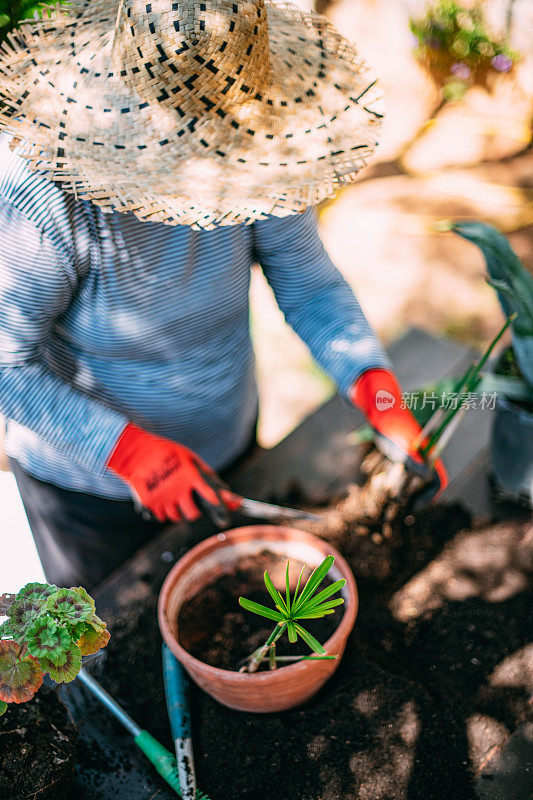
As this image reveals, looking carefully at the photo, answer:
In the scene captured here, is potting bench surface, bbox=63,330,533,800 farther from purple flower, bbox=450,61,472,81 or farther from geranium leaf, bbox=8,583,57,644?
purple flower, bbox=450,61,472,81

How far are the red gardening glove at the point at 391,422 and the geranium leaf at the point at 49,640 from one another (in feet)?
2.44

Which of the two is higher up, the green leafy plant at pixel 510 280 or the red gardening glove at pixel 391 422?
the green leafy plant at pixel 510 280

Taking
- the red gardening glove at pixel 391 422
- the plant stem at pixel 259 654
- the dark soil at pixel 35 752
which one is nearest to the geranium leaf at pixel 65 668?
the dark soil at pixel 35 752

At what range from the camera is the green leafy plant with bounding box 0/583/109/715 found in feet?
2.69

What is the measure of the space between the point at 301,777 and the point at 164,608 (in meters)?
0.32

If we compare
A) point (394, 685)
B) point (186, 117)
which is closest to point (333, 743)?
point (394, 685)

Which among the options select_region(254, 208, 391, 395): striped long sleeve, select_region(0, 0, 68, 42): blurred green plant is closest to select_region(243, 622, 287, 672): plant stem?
select_region(254, 208, 391, 395): striped long sleeve

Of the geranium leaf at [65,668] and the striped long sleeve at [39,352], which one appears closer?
the geranium leaf at [65,668]

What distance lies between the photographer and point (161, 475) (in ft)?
4.33

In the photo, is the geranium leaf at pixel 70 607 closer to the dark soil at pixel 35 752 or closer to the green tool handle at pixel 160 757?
the dark soil at pixel 35 752

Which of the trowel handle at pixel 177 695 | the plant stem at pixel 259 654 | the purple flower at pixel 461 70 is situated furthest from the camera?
the purple flower at pixel 461 70

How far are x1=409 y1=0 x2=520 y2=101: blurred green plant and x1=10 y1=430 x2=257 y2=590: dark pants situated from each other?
4.28m

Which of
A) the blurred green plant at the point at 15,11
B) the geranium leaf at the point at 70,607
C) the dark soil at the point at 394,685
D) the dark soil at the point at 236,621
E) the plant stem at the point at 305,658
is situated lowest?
the dark soil at the point at 394,685

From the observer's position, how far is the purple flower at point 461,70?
4824 mm
